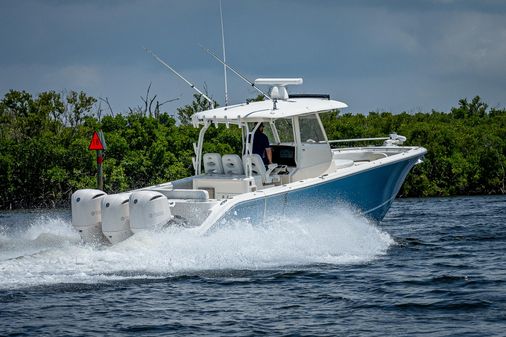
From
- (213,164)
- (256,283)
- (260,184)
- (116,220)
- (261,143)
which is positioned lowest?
(256,283)

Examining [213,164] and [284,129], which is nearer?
[213,164]

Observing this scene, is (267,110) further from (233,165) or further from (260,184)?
(260,184)

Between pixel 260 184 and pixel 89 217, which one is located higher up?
pixel 260 184

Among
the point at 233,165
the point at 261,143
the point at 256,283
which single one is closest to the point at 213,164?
the point at 233,165

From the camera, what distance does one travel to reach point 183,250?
14.7 meters

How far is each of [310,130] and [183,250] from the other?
15.2 ft

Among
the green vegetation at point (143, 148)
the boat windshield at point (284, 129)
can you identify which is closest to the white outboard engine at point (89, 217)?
the boat windshield at point (284, 129)

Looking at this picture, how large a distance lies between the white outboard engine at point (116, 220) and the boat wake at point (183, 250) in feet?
1.37

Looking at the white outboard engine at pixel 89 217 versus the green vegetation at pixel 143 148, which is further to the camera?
the green vegetation at pixel 143 148

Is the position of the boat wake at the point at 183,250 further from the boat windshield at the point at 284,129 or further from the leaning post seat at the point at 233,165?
the boat windshield at the point at 284,129

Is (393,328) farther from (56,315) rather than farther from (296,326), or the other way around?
(56,315)

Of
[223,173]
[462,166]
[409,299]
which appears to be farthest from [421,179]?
[409,299]

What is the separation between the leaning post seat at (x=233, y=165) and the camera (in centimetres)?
1741

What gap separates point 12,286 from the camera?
13.0 metres
